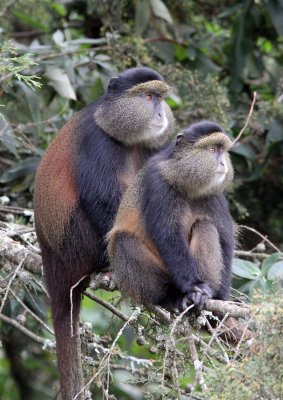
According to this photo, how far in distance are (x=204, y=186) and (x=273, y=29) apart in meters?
4.43

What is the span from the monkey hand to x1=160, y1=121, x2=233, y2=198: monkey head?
663 mm

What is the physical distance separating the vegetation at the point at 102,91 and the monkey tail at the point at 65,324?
0.13 meters

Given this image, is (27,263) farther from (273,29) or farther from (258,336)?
(273,29)

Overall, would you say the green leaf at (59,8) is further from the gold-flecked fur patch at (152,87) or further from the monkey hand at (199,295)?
the monkey hand at (199,295)

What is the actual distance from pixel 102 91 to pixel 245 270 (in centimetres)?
287

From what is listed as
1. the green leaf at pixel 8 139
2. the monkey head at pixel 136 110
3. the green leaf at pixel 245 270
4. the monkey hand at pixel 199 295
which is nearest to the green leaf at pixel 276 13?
the monkey head at pixel 136 110

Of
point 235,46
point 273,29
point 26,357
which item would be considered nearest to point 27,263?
point 26,357

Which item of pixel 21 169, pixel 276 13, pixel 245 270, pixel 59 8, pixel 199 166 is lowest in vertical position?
pixel 245 270

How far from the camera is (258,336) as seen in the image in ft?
9.05

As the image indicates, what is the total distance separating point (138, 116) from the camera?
5.41m

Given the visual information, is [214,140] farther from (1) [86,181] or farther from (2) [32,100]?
(2) [32,100]

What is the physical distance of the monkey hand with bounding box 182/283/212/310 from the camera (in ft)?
13.1

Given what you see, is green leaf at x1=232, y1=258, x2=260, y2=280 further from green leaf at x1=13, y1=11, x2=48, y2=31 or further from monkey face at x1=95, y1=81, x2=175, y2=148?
green leaf at x1=13, y1=11, x2=48, y2=31

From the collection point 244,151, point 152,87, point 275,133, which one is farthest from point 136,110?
point 275,133
